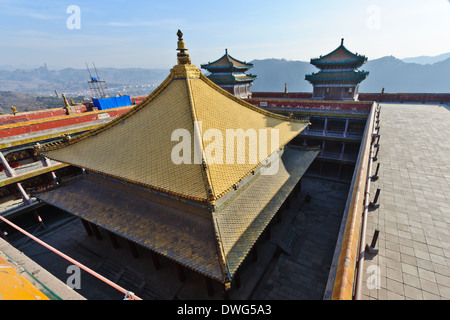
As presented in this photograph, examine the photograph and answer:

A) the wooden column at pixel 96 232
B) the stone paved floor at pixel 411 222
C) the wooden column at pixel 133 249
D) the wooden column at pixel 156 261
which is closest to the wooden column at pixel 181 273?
the wooden column at pixel 156 261

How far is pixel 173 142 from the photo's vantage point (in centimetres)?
987

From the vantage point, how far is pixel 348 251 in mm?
5512

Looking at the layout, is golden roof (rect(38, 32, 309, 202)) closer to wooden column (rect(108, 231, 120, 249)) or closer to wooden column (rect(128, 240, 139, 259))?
wooden column (rect(128, 240, 139, 259))

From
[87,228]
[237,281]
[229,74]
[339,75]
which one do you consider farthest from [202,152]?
[229,74]

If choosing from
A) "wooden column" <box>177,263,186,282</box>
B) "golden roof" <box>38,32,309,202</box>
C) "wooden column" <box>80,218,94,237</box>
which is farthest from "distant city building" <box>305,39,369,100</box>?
"wooden column" <box>80,218,94,237</box>

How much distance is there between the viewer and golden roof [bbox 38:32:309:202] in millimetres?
8344

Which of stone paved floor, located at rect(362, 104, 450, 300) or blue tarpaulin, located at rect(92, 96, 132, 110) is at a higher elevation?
blue tarpaulin, located at rect(92, 96, 132, 110)

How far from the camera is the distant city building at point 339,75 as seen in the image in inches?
1032

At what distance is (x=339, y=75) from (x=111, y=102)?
106ft

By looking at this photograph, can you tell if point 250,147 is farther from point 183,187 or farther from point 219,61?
point 219,61

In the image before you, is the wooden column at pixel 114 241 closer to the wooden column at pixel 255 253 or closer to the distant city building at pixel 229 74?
the wooden column at pixel 255 253

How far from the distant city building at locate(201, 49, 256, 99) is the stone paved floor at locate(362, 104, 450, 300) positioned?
78.3ft

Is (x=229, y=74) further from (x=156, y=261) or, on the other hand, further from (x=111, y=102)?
(x=156, y=261)

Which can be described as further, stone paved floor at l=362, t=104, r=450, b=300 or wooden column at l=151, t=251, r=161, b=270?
wooden column at l=151, t=251, r=161, b=270
